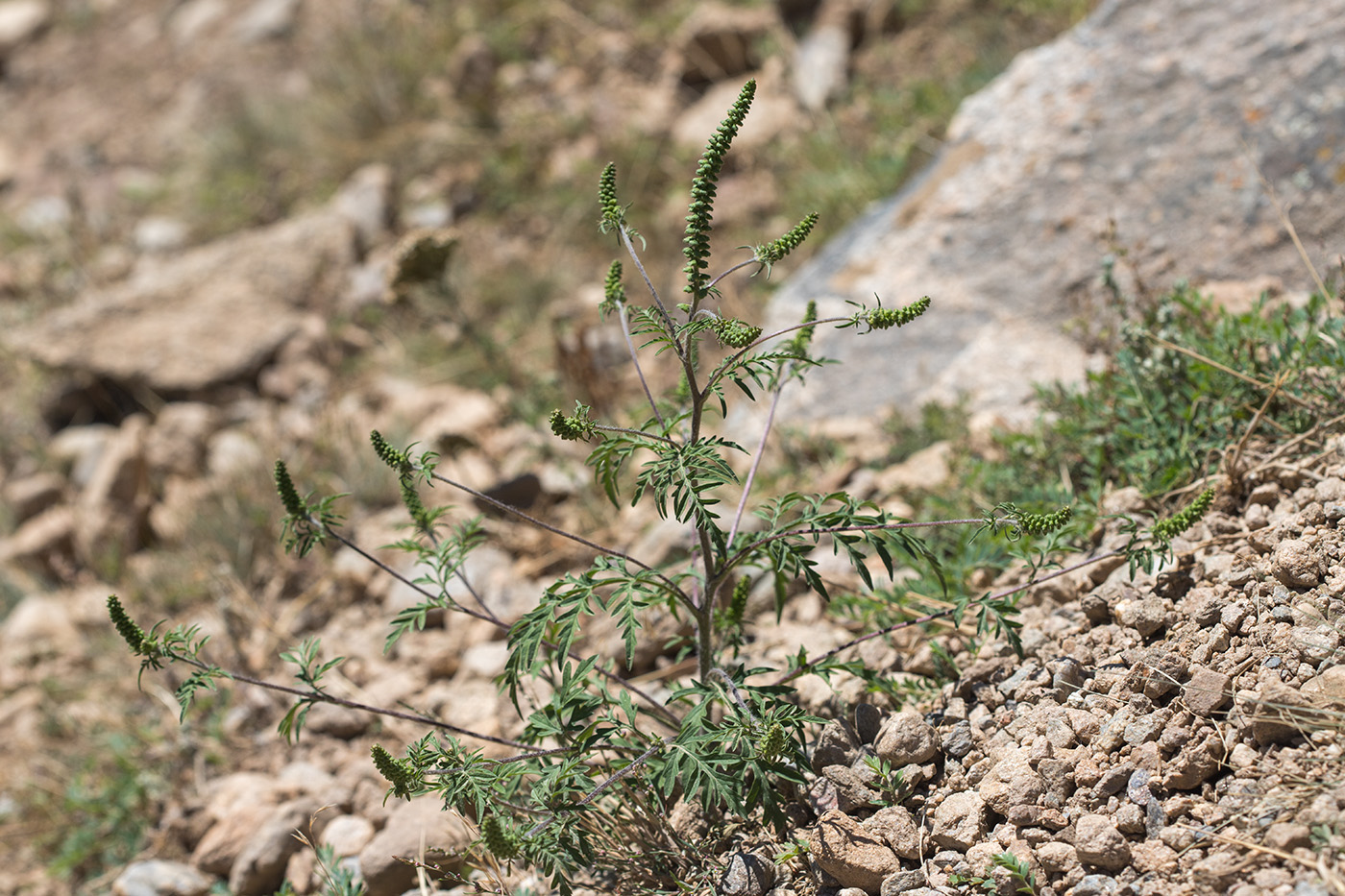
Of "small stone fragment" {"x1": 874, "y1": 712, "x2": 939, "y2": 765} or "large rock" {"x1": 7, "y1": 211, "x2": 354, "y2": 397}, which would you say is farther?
"large rock" {"x1": 7, "y1": 211, "x2": 354, "y2": 397}

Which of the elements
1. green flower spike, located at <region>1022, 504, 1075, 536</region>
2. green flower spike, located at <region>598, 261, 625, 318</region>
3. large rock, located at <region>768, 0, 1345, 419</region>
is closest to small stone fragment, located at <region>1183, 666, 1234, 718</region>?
green flower spike, located at <region>1022, 504, 1075, 536</region>

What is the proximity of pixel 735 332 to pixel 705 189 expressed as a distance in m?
0.30

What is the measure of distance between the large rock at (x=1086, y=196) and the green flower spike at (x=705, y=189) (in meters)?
2.18

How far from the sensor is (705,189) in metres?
1.95

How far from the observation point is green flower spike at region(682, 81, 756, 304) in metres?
1.90

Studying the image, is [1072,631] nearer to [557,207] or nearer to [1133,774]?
[1133,774]

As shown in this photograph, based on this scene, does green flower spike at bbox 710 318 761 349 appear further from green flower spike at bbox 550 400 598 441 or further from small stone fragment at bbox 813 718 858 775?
small stone fragment at bbox 813 718 858 775

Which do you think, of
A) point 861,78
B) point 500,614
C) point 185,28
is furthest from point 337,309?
point 185,28

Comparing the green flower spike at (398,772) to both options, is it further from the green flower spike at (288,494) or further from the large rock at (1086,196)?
the large rock at (1086,196)

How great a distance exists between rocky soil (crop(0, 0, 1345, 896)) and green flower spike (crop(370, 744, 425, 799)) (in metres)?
0.44

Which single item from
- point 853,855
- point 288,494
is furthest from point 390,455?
point 853,855

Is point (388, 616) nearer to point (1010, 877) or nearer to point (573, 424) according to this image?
point (573, 424)

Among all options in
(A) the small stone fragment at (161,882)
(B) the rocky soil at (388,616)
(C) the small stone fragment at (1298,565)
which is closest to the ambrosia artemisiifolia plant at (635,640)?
(B) the rocky soil at (388,616)

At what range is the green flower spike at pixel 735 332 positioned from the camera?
1912 millimetres
